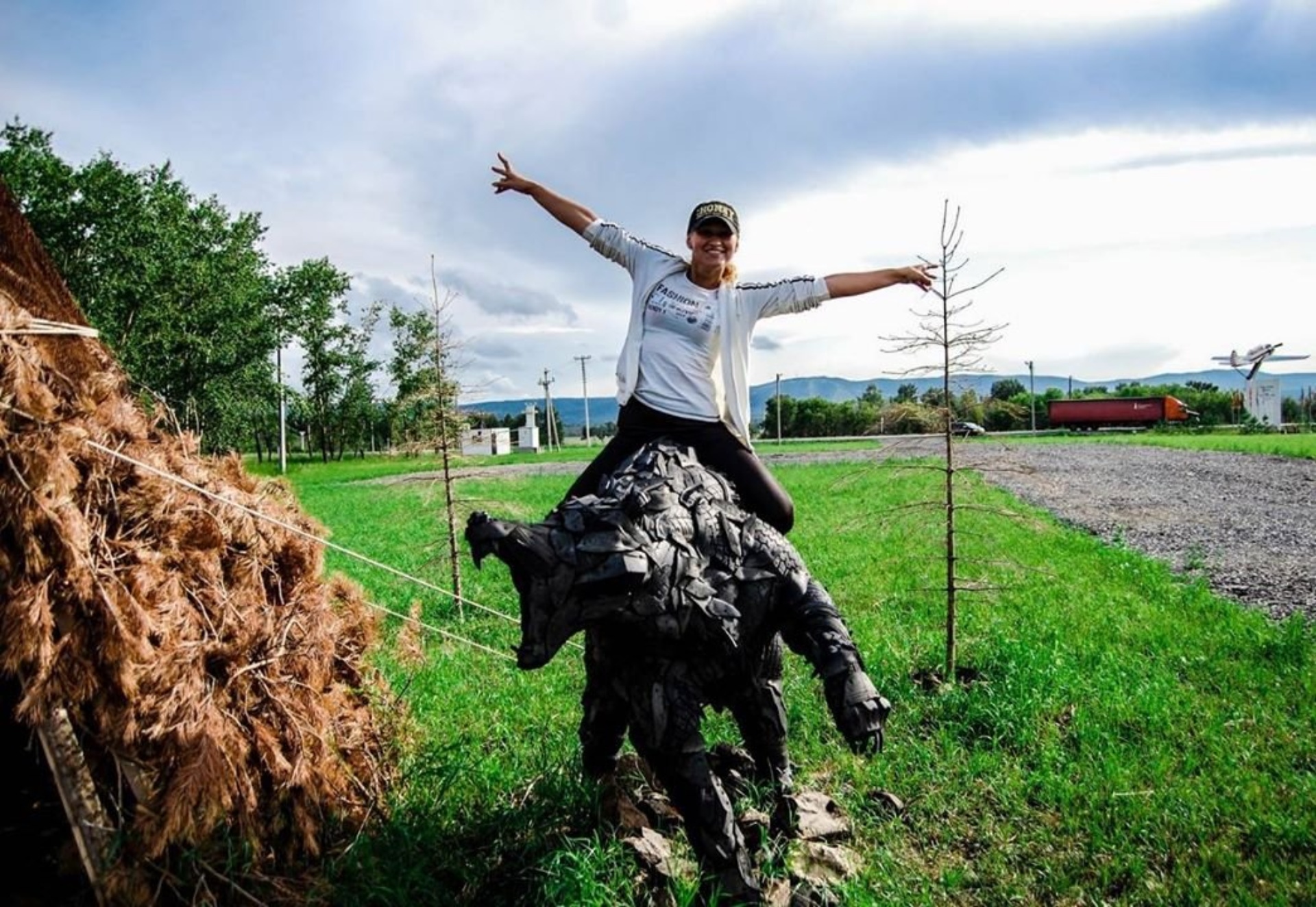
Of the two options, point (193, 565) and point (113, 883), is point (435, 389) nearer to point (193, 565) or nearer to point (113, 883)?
point (193, 565)

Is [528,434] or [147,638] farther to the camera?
[528,434]

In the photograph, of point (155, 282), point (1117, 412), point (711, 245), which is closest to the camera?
point (711, 245)

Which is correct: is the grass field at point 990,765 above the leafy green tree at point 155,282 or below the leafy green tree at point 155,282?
below

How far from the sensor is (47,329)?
3268 mm

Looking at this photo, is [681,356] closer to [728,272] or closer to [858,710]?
[728,272]

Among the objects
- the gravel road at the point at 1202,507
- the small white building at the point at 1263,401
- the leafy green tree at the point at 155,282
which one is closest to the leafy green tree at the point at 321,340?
the leafy green tree at the point at 155,282

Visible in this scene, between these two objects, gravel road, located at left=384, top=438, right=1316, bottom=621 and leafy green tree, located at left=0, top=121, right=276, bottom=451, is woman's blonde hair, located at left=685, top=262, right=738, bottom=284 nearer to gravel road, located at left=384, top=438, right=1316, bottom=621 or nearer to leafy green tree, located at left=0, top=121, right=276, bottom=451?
gravel road, located at left=384, top=438, right=1316, bottom=621

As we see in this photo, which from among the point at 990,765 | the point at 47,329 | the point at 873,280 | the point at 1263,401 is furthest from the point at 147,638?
the point at 1263,401

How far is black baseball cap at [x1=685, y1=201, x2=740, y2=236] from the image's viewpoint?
3.97 meters

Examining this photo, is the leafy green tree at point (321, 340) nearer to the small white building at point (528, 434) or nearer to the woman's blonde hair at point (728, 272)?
the small white building at point (528, 434)

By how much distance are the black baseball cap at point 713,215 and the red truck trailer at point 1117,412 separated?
61.7m

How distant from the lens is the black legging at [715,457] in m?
4.04

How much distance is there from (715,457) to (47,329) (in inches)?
105

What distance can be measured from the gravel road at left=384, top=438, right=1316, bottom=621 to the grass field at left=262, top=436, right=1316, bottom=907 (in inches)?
45.6
